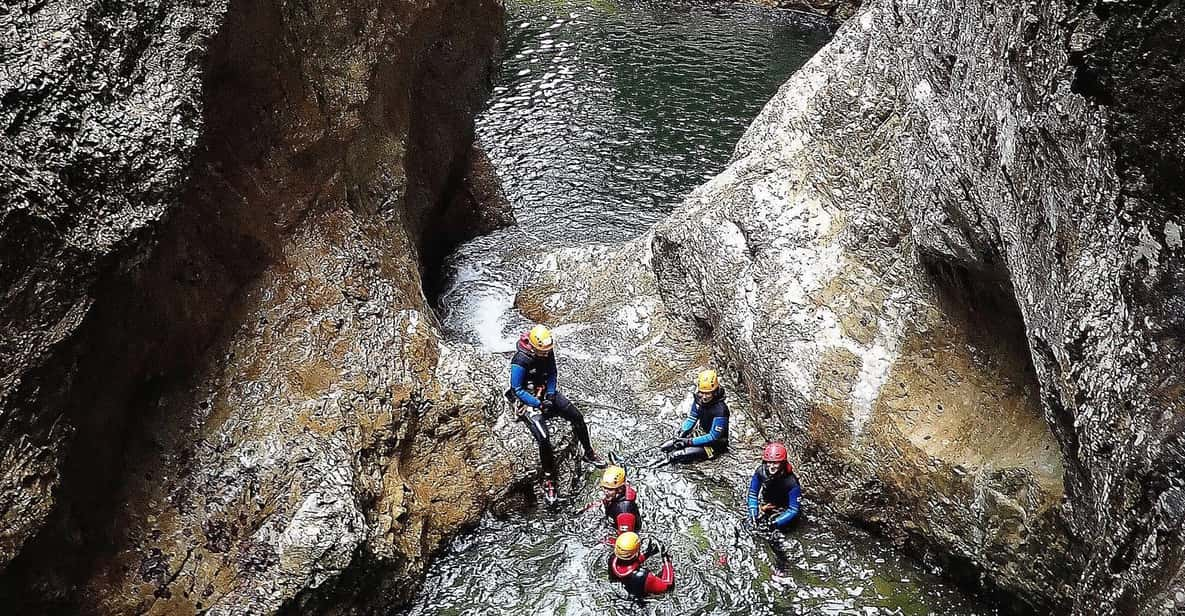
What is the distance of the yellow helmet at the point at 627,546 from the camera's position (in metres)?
9.20

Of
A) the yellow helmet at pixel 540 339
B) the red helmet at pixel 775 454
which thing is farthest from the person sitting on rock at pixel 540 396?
the red helmet at pixel 775 454

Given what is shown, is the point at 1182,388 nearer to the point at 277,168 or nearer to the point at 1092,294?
the point at 1092,294

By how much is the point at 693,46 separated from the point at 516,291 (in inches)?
836

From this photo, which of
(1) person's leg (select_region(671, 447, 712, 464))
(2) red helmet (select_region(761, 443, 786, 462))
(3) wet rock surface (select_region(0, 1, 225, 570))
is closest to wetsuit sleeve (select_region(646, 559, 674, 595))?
(2) red helmet (select_region(761, 443, 786, 462))

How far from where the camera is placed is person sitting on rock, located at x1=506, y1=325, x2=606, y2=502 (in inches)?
441

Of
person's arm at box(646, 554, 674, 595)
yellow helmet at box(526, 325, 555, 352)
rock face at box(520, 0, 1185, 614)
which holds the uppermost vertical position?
rock face at box(520, 0, 1185, 614)

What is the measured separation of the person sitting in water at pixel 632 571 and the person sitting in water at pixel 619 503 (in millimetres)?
475

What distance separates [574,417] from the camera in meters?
11.6

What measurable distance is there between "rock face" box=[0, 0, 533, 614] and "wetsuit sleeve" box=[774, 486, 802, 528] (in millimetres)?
3522

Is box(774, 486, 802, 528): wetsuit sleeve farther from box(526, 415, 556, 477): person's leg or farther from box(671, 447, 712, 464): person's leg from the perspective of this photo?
box(526, 415, 556, 477): person's leg

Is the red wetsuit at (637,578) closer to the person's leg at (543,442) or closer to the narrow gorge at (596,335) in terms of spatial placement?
the narrow gorge at (596,335)

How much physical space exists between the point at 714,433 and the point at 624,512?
8.00ft

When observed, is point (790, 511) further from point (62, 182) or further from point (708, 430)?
point (62, 182)

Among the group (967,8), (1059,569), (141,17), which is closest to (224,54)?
(141,17)
